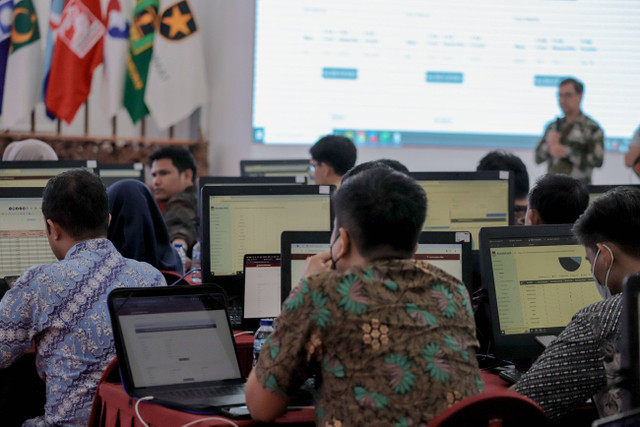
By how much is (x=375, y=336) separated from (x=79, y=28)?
5.58m

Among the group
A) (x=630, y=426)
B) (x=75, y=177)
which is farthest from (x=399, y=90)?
(x=630, y=426)

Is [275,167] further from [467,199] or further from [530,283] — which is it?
[530,283]

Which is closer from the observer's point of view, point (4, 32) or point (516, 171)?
point (516, 171)

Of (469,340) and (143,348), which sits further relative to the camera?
(143,348)

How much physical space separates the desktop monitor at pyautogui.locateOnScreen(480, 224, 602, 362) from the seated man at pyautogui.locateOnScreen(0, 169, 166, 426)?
1.07 metres

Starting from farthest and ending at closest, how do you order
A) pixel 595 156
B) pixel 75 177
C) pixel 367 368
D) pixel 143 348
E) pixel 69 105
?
pixel 69 105
pixel 595 156
pixel 75 177
pixel 143 348
pixel 367 368

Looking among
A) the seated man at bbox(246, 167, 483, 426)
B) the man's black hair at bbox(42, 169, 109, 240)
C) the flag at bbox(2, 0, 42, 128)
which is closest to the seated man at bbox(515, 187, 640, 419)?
the seated man at bbox(246, 167, 483, 426)

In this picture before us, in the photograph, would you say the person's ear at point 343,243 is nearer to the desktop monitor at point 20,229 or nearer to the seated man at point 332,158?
the desktop monitor at point 20,229

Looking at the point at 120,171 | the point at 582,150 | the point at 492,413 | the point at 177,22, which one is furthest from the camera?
the point at 177,22

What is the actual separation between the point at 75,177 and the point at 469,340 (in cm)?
133

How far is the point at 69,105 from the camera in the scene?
6555 millimetres

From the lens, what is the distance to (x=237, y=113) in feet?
23.6

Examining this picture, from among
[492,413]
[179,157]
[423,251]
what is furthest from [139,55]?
[492,413]

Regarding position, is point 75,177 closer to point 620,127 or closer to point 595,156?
point 595,156
